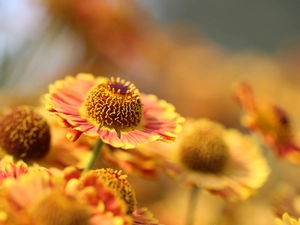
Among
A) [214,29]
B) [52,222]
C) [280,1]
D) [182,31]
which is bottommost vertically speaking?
[52,222]

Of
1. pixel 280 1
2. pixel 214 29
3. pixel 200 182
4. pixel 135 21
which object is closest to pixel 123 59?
pixel 135 21

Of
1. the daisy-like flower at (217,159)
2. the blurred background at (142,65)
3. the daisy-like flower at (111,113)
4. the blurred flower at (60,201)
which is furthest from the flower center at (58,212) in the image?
the blurred background at (142,65)

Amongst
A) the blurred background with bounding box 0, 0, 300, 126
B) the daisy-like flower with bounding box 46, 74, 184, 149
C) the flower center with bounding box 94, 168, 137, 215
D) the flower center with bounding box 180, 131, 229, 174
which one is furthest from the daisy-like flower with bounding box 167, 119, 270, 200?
the blurred background with bounding box 0, 0, 300, 126

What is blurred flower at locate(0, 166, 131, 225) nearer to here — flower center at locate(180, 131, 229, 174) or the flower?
the flower

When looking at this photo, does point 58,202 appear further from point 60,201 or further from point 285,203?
point 285,203

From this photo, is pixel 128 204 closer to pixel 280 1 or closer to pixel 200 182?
pixel 200 182
